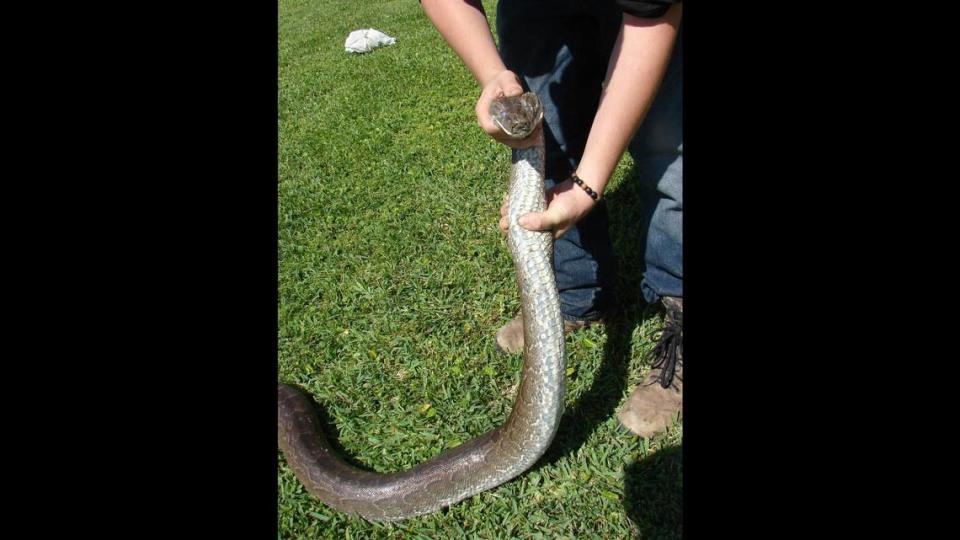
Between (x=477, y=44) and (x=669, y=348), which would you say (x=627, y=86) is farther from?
(x=669, y=348)

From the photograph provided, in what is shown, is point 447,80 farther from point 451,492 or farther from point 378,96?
point 451,492

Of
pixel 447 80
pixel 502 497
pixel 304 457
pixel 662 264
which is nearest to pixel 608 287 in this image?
pixel 662 264

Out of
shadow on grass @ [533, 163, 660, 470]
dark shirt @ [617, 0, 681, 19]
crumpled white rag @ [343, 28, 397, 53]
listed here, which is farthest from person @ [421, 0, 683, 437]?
crumpled white rag @ [343, 28, 397, 53]

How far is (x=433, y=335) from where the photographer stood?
3.62 m

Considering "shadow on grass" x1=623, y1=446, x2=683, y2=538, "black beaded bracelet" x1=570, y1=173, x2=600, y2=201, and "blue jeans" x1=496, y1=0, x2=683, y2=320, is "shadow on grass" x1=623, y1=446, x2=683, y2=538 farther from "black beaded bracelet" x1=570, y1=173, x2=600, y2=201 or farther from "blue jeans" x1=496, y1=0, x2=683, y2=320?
"black beaded bracelet" x1=570, y1=173, x2=600, y2=201

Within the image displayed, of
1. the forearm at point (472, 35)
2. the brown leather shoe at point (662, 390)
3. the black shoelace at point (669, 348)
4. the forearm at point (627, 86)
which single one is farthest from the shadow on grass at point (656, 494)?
the forearm at point (472, 35)

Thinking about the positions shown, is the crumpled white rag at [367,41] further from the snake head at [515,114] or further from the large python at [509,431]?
the snake head at [515,114]

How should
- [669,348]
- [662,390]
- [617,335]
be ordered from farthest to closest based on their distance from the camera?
[617,335] → [669,348] → [662,390]

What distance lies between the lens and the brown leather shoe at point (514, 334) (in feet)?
11.2

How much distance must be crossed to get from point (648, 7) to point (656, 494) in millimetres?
1775

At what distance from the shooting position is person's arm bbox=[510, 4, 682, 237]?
202 cm

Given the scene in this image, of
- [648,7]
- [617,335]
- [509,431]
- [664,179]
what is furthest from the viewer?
[617,335]

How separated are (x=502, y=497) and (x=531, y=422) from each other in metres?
0.40

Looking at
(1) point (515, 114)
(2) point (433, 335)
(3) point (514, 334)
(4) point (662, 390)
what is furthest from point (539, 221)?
(2) point (433, 335)
